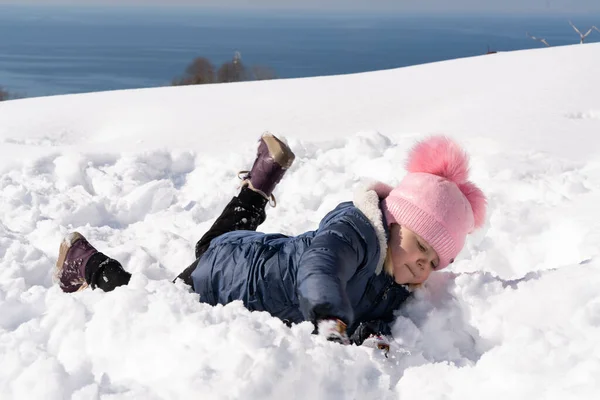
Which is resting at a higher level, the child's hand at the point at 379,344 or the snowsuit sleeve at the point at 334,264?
the snowsuit sleeve at the point at 334,264

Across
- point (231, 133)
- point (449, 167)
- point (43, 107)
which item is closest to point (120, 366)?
point (449, 167)

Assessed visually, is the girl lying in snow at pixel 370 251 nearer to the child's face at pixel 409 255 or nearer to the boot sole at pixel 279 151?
the child's face at pixel 409 255

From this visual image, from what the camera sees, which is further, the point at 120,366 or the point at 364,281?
the point at 364,281

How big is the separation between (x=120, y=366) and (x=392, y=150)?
2853 millimetres

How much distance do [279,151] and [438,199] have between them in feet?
3.47

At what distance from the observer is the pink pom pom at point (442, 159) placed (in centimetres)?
225

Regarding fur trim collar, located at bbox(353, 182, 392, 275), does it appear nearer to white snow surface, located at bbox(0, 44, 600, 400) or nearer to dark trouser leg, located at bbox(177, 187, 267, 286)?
white snow surface, located at bbox(0, 44, 600, 400)

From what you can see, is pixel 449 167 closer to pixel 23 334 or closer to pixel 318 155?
pixel 23 334

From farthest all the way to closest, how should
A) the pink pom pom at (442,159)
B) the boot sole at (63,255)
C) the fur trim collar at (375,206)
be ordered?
the boot sole at (63,255) < the pink pom pom at (442,159) < the fur trim collar at (375,206)

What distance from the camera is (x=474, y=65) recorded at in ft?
21.6

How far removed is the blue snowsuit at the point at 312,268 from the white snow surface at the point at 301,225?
0.16 m

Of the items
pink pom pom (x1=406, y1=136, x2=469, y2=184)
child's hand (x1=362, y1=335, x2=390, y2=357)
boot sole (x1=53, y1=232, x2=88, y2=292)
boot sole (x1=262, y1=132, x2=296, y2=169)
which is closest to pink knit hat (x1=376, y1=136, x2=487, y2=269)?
pink pom pom (x1=406, y1=136, x2=469, y2=184)

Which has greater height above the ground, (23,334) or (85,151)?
(23,334)

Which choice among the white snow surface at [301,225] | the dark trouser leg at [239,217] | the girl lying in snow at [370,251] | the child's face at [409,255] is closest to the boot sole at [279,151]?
the dark trouser leg at [239,217]
